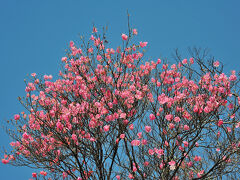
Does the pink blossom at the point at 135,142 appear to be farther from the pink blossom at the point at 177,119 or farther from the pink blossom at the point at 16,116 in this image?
the pink blossom at the point at 16,116

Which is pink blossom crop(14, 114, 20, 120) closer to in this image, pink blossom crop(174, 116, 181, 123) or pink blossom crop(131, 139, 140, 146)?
pink blossom crop(131, 139, 140, 146)

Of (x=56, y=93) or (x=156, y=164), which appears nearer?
(x=156, y=164)

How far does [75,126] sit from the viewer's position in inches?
317

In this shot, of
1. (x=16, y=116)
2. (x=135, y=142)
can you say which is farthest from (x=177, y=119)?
(x=16, y=116)

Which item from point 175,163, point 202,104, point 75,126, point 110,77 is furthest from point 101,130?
point 202,104

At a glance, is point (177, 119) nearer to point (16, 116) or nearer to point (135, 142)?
point (135, 142)

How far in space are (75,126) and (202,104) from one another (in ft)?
11.9

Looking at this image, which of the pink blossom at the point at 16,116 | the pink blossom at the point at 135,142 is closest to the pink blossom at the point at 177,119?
the pink blossom at the point at 135,142

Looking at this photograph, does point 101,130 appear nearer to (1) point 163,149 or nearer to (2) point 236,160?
(1) point 163,149

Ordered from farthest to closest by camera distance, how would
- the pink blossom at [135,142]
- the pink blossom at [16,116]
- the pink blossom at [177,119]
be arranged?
1. the pink blossom at [16,116]
2. the pink blossom at [135,142]
3. the pink blossom at [177,119]

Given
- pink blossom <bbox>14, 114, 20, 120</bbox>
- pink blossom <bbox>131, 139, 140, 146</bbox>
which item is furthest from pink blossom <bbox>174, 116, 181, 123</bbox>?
pink blossom <bbox>14, 114, 20, 120</bbox>

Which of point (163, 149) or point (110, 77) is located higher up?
point (110, 77)

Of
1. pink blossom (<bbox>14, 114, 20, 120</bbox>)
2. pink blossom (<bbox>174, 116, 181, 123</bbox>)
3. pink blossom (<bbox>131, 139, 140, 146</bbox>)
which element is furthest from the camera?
pink blossom (<bbox>14, 114, 20, 120</bbox>)

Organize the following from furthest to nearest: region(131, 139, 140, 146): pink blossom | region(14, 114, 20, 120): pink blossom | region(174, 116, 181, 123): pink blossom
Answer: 1. region(14, 114, 20, 120): pink blossom
2. region(131, 139, 140, 146): pink blossom
3. region(174, 116, 181, 123): pink blossom
